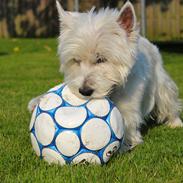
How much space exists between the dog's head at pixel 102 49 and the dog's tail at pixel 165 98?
4.28ft

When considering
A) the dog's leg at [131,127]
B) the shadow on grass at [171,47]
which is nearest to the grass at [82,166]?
the dog's leg at [131,127]

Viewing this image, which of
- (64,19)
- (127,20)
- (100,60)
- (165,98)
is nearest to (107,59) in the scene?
(100,60)

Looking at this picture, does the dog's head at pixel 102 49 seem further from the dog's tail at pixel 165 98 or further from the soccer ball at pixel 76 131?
the dog's tail at pixel 165 98

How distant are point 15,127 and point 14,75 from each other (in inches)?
218

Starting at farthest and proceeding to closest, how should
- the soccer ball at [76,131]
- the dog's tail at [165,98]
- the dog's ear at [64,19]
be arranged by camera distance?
the dog's tail at [165,98], the dog's ear at [64,19], the soccer ball at [76,131]

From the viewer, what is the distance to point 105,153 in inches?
179

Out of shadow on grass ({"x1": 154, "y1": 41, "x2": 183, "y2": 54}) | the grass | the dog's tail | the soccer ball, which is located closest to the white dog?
the soccer ball

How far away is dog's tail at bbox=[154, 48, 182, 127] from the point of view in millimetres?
6273

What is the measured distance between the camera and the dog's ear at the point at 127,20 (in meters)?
4.91

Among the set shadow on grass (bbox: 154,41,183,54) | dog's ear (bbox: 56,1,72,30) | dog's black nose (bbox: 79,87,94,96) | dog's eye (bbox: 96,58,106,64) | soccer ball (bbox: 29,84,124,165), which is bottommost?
shadow on grass (bbox: 154,41,183,54)

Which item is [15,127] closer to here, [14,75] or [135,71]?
[135,71]

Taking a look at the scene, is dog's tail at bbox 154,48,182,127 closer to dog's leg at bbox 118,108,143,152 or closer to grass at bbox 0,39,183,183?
grass at bbox 0,39,183,183

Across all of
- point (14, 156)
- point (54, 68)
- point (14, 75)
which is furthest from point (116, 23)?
point (54, 68)

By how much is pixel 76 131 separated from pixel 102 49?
0.87 metres
